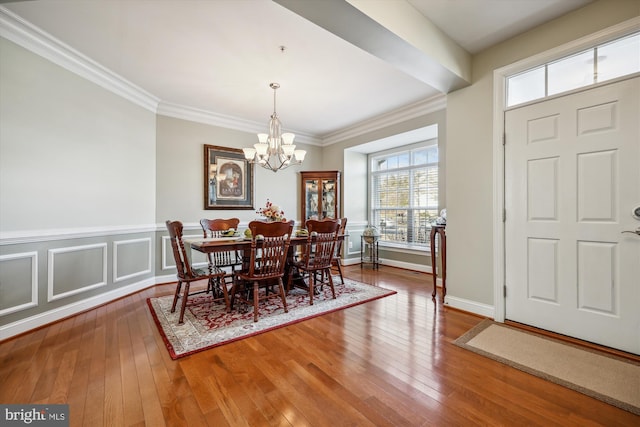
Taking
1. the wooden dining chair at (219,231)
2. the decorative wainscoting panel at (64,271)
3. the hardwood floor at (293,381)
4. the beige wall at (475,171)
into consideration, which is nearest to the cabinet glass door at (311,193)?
the wooden dining chair at (219,231)

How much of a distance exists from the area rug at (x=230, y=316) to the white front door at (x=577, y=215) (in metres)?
1.66

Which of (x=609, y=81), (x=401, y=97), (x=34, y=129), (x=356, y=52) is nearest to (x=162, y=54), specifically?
(x=34, y=129)

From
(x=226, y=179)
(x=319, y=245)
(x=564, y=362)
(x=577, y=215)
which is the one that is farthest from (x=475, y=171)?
(x=226, y=179)

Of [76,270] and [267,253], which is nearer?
[267,253]

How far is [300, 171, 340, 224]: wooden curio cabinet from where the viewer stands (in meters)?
5.70

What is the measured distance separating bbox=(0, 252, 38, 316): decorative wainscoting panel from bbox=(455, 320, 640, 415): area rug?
12.8 feet

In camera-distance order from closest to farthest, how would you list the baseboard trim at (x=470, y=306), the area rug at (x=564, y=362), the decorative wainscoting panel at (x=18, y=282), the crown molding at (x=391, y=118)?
the area rug at (x=564, y=362) → the decorative wainscoting panel at (x=18, y=282) → the baseboard trim at (x=470, y=306) → the crown molding at (x=391, y=118)

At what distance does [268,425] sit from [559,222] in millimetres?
2761

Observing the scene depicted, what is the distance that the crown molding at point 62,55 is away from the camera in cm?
232

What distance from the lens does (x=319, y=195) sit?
5762mm

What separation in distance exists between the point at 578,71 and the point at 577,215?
48.2 inches

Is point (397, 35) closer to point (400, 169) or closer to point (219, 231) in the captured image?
point (219, 231)

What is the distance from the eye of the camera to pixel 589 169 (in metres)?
2.19

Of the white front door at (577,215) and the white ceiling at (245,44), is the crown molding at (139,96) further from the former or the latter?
the white front door at (577,215)
